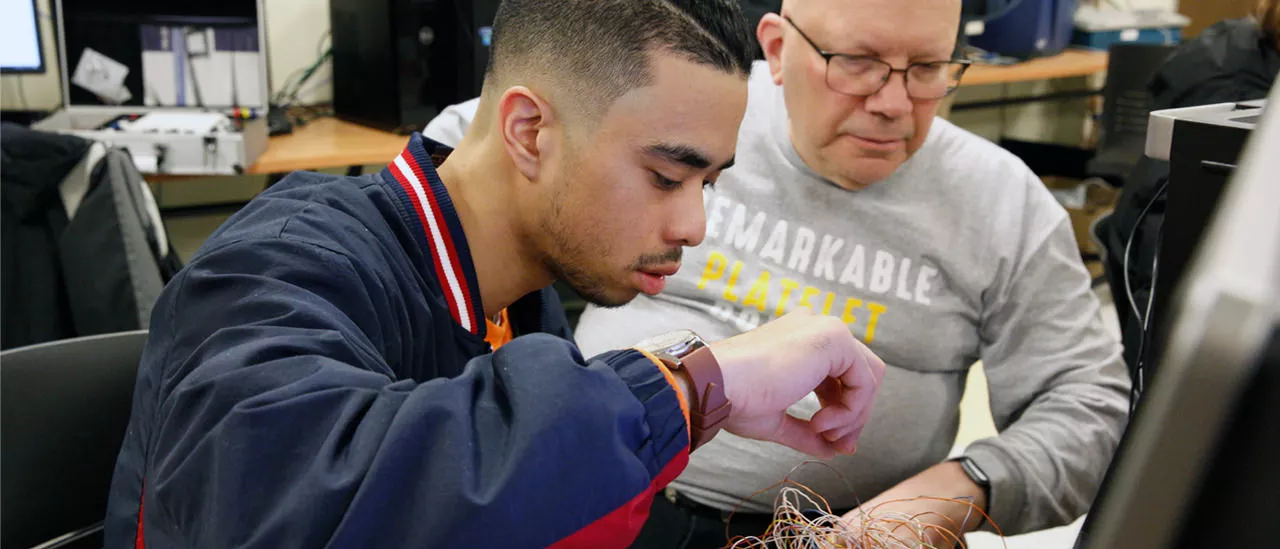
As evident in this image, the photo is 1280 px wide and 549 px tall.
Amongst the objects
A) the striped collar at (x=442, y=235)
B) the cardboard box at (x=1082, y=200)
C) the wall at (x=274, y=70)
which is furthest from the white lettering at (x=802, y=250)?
the cardboard box at (x=1082, y=200)

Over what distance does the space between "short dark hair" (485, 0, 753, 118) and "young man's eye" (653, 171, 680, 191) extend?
85 millimetres

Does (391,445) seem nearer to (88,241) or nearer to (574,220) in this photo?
(574,220)

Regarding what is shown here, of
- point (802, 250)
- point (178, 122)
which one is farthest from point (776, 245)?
point (178, 122)

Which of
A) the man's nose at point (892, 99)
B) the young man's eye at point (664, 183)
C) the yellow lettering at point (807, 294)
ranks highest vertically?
the man's nose at point (892, 99)

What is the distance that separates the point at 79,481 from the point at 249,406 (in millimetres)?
802

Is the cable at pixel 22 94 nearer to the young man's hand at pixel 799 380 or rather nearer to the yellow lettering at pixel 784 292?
the yellow lettering at pixel 784 292

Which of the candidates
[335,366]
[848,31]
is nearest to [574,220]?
[335,366]

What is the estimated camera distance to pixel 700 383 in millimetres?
765

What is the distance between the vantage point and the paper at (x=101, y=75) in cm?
259

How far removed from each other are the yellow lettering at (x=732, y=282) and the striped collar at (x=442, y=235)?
528 mm

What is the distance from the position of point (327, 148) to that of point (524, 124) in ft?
5.70

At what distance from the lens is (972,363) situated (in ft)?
4.92

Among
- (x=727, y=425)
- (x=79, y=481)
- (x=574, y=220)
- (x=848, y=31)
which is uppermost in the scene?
(x=848, y=31)

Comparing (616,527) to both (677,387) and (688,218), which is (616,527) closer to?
(677,387)
